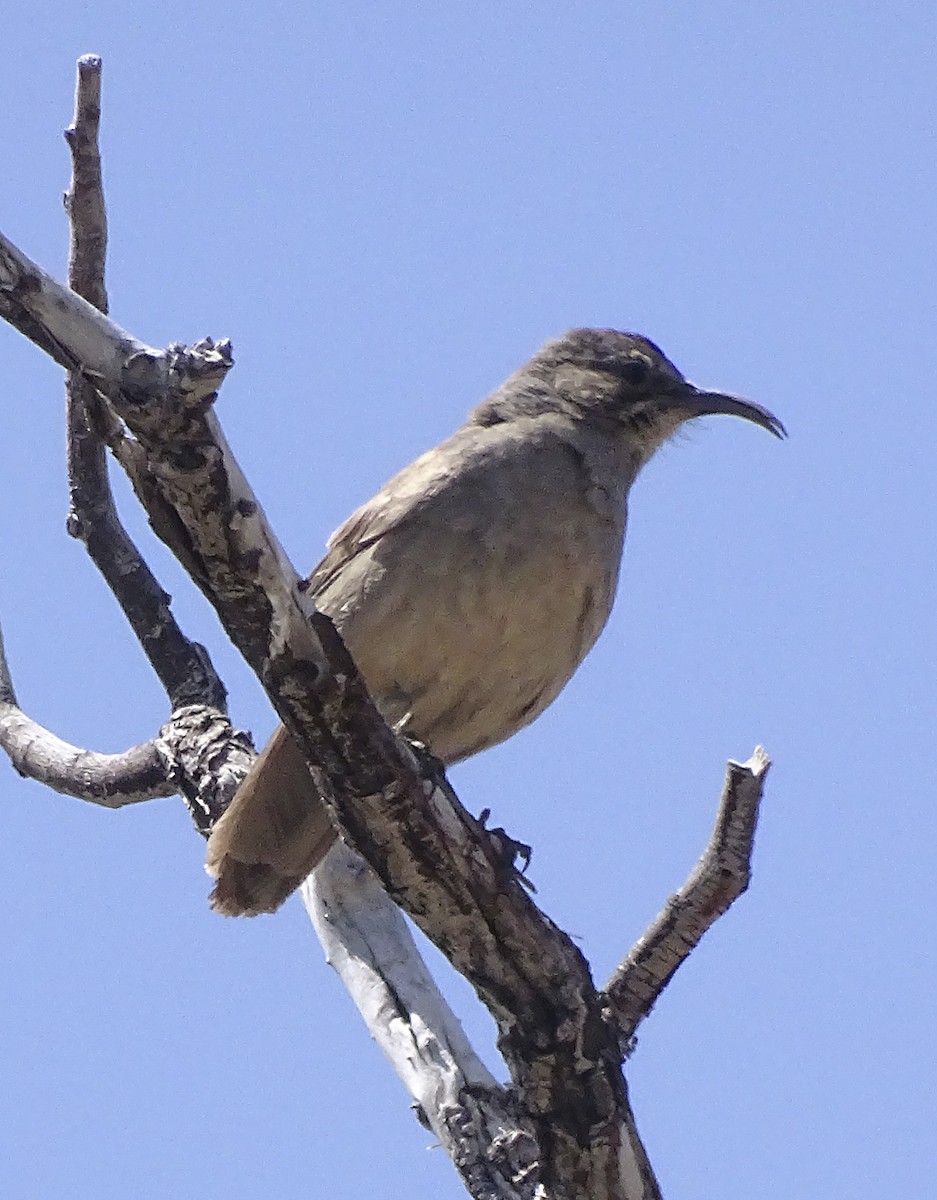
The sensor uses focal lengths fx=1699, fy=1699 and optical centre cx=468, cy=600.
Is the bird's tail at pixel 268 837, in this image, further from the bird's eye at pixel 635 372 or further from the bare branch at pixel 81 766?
the bird's eye at pixel 635 372

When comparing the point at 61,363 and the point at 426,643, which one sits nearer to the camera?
the point at 61,363

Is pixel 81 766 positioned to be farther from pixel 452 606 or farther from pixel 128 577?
pixel 452 606

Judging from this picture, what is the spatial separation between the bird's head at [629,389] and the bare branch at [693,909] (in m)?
2.39

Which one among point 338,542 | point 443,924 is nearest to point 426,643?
point 338,542

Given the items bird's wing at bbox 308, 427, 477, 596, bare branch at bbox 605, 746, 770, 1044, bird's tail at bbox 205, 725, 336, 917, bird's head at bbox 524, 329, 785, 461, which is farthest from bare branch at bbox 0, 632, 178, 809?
bare branch at bbox 605, 746, 770, 1044

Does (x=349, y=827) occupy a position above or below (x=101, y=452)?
below

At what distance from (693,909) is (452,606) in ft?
4.29

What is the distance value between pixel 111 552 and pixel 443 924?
2807 mm

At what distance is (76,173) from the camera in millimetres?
5488

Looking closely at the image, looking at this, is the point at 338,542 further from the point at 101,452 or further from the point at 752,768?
the point at 752,768

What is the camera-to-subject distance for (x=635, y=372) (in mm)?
6785

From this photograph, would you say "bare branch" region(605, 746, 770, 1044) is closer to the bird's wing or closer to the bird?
the bird

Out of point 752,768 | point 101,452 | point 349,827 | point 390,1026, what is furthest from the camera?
point 101,452

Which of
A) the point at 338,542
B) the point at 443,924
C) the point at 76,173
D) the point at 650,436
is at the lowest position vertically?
the point at 443,924
